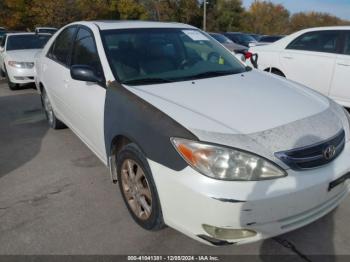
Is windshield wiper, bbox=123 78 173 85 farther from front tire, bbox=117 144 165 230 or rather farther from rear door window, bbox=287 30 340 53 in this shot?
rear door window, bbox=287 30 340 53

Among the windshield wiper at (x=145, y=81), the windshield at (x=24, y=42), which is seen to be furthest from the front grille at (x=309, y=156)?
the windshield at (x=24, y=42)

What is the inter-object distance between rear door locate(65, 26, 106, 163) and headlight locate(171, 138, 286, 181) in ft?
4.12

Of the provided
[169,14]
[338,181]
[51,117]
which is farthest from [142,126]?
[169,14]

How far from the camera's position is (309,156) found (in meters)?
2.22

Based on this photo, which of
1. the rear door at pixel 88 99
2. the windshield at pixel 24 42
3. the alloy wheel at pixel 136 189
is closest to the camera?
the alloy wheel at pixel 136 189

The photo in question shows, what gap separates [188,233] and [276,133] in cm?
86

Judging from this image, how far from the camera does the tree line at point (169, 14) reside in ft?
95.1

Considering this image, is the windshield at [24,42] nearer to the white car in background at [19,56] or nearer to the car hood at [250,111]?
the white car in background at [19,56]

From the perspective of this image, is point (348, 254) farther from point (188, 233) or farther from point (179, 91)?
point (179, 91)

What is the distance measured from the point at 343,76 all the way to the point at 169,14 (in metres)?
41.2

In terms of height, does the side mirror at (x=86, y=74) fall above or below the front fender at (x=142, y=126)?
above

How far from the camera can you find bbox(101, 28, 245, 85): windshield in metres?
3.10

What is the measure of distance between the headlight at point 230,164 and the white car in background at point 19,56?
23.9 ft

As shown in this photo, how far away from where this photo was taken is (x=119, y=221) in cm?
290
